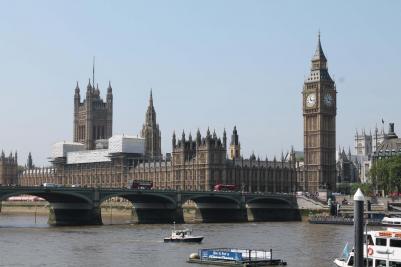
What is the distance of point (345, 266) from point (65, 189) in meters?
53.5

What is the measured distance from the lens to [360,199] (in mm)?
24672

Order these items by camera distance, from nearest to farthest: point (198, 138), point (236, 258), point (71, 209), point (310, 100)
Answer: point (236, 258) → point (71, 209) → point (198, 138) → point (310, 100)

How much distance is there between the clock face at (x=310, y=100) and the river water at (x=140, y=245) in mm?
67775

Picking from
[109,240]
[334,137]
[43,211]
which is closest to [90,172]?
[43,211]

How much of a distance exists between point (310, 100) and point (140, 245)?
93.9 m

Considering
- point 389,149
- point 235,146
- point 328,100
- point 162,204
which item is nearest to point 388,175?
point 328,100

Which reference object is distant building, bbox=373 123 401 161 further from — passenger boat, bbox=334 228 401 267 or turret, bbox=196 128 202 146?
passenger boat, bbox=334 228 401 267

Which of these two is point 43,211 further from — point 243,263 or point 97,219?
point 243,263

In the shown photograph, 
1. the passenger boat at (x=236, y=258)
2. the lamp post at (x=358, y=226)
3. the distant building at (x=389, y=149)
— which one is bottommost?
the passenger boat at (x=236, y=258)

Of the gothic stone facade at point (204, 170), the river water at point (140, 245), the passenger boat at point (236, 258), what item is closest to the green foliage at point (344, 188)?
the gothic stone facade at point (204, 170)

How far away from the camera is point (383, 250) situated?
139 feet

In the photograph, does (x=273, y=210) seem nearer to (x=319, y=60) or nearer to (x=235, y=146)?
(x=319, y=60)

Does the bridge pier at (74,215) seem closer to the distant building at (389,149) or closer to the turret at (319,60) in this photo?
the turret at (319,60)

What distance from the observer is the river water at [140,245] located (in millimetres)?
52562
